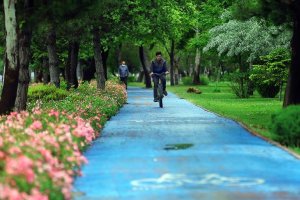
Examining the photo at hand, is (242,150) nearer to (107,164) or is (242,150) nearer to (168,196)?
(107,164)

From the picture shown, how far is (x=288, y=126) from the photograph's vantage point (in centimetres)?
1327

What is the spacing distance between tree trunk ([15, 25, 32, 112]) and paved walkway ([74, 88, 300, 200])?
300cm

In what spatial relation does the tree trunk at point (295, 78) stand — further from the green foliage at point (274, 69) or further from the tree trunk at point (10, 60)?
the green foliage at point (274, 69)

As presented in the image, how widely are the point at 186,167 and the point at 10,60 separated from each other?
7531 millimetres

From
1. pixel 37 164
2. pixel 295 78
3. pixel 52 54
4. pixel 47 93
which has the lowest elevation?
pixel 47 93

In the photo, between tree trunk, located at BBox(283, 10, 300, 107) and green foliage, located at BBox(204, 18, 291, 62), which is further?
green foliage, located at BBox(204, 18, 291, 62)

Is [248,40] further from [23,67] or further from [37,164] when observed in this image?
[37,164]

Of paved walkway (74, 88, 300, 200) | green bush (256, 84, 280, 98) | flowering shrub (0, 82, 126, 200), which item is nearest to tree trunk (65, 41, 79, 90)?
green bush (256, 84, 280, 98)

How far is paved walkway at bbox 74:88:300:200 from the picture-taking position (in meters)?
8.53

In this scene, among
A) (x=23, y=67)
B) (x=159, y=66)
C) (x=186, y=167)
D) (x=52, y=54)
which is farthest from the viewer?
(x=52, y=54)

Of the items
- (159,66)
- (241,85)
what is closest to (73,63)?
(241,85)

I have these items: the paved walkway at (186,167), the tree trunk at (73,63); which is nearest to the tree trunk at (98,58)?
the tree trunk at (73,63)

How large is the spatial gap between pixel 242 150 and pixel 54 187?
6.06 m

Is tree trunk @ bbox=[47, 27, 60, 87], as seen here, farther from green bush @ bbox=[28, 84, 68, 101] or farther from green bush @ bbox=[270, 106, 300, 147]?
green bush @ bbox=[270, 106, 300, 147]
